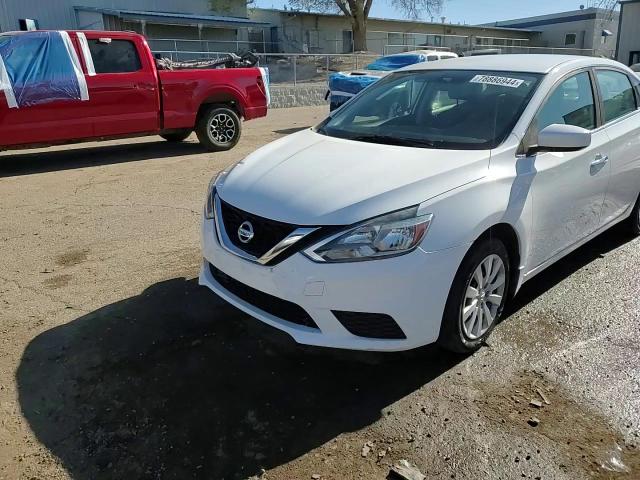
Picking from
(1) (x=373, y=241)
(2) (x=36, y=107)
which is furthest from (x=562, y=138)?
(2) (x=36, y=107)

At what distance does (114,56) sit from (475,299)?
777 cm

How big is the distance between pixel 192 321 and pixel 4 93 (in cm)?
603

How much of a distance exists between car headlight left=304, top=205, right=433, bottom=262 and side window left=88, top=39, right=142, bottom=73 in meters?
7.34

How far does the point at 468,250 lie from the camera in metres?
3.04

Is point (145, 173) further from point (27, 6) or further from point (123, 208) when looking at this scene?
point (27, 6)

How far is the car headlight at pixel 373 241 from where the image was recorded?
2.84 metres

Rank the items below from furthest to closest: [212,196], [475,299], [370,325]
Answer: [212,196]
[475,299]
[370,325]

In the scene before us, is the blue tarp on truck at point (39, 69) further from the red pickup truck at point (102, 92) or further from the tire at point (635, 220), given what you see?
the tire at point (635, 220)

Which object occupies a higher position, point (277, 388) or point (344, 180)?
point (344, 180)

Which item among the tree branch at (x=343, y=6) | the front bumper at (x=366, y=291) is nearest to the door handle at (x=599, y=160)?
the front bumper at (x=366, y=291)

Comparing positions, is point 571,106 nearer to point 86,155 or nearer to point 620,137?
point 620,137

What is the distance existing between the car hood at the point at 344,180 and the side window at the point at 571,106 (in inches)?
29.7

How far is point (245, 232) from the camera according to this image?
3.13m

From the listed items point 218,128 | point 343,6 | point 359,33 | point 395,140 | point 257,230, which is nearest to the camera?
point 257,230
